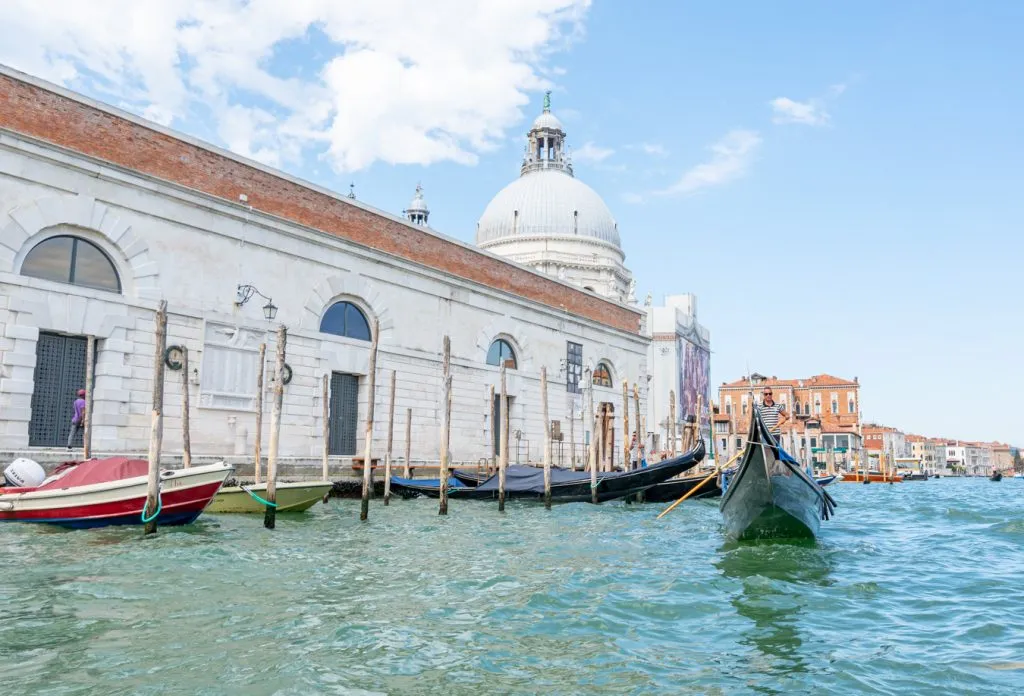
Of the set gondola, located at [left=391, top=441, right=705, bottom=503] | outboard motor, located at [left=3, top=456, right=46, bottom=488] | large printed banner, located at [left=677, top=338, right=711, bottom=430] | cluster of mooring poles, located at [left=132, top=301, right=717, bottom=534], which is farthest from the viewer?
large printed banner, located at [left=677, top=338, right=711, bottom=430]

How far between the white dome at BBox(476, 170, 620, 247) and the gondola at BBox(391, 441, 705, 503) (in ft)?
95.3

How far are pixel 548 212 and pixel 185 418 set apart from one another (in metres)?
34.1

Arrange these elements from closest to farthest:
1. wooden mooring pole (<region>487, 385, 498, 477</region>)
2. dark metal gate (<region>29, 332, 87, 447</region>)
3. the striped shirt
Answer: the striped shirt
dark metal gate (<region>29, 332, 87, 447</region>)
wooden mooring pole (<region>487, 385, 498, 477</region>)

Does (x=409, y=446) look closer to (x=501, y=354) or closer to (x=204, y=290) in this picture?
(x=501, y=354)

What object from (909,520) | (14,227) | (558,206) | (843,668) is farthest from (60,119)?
(558,206)

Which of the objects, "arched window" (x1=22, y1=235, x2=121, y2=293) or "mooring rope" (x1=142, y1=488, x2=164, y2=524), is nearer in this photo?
"mooring rope" (x1=142, y1=488, x2=164, y2=524)

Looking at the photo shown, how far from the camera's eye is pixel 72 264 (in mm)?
13273

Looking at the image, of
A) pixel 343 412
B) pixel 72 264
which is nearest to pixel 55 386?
pixel 72 264

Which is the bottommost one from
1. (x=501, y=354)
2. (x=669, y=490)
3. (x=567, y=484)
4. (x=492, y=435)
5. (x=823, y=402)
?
(x=669, y=490)

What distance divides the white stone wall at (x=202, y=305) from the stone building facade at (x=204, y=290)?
3cm

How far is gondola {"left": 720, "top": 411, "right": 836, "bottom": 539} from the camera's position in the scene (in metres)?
9.16

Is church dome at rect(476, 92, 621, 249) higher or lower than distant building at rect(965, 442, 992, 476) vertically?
higher

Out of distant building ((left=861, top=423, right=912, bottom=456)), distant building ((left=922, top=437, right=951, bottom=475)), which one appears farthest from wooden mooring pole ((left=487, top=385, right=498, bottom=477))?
distant building ((left=922, top=437, right=951, bottom=475))

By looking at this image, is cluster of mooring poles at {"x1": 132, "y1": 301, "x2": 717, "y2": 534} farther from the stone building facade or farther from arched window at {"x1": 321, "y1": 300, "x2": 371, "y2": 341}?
the stone building facade
